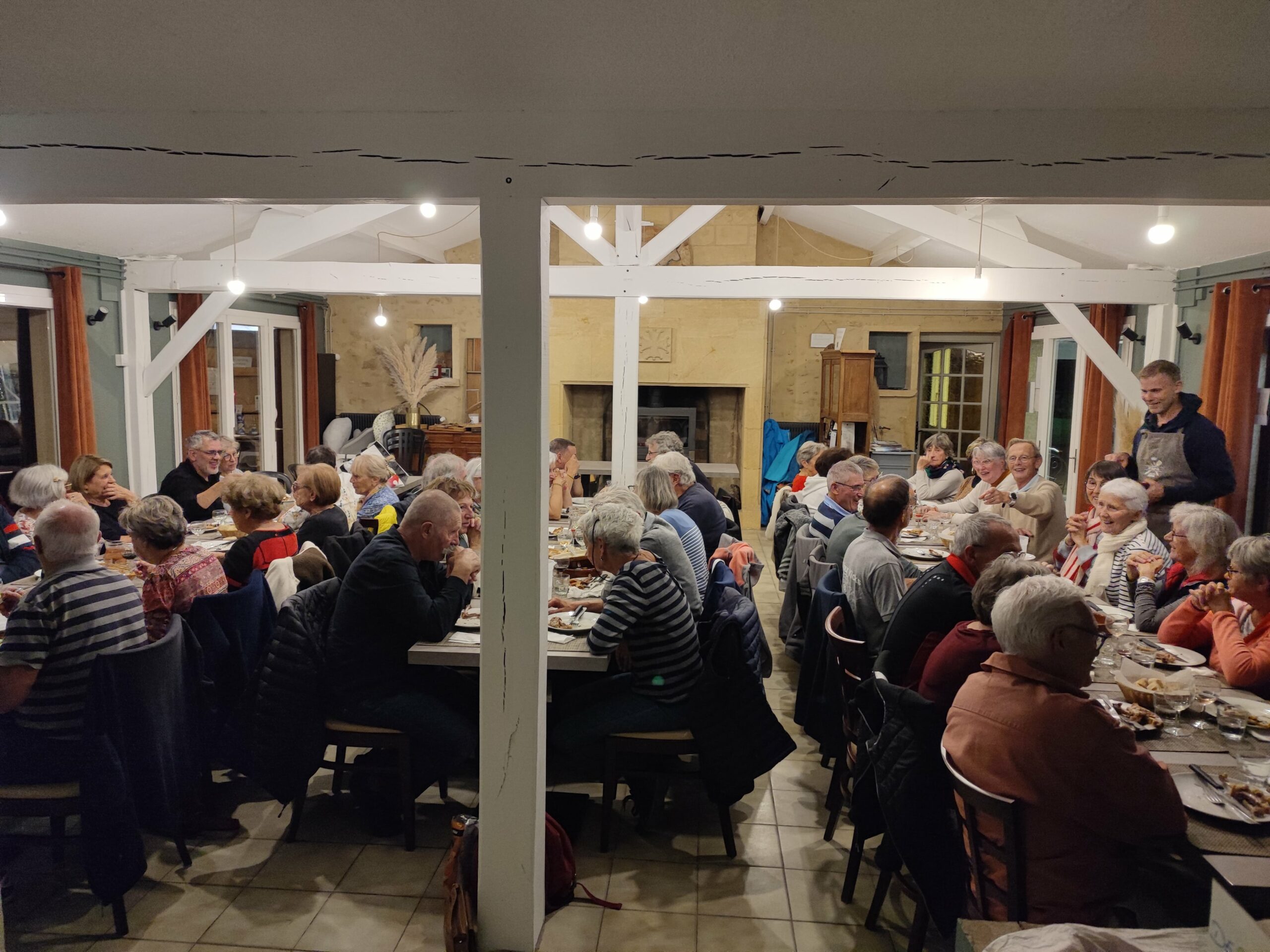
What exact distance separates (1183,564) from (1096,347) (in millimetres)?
3160

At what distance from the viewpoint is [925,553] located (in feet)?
15.5

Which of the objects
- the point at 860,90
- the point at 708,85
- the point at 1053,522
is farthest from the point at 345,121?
the point at 1053,522

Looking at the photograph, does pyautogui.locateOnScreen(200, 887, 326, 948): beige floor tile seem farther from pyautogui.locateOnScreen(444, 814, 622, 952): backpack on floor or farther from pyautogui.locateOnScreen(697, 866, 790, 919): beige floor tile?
pyautogui.locateOnScreen(697, 866, 790, 919): beige floor tile

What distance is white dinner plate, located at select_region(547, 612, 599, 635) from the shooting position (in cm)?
311

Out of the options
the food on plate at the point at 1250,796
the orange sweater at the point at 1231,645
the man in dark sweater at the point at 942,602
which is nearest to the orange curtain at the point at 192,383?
the man in dark sweater at the point at 942,602

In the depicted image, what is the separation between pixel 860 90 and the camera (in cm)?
206

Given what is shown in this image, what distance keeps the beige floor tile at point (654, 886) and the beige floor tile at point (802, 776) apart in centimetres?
78

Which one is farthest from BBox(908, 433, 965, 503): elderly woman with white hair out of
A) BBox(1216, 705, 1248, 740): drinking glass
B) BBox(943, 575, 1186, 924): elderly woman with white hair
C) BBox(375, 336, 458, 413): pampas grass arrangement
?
BBox(375, 336, 458, 413): pampas grass arrangement

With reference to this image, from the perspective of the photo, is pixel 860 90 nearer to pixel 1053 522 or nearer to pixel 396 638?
pixel 396 638

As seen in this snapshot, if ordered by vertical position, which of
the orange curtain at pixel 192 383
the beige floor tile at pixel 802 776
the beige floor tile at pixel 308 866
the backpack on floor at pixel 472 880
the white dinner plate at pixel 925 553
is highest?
the orange curtain at pixel 192 383

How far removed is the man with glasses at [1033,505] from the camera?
463 centimetres

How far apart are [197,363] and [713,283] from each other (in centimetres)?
478

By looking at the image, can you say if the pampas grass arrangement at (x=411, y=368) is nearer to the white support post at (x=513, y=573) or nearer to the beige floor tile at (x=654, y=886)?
the beige floor tile at (x=654, y=886)

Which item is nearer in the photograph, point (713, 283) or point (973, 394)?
point (713, 283)
